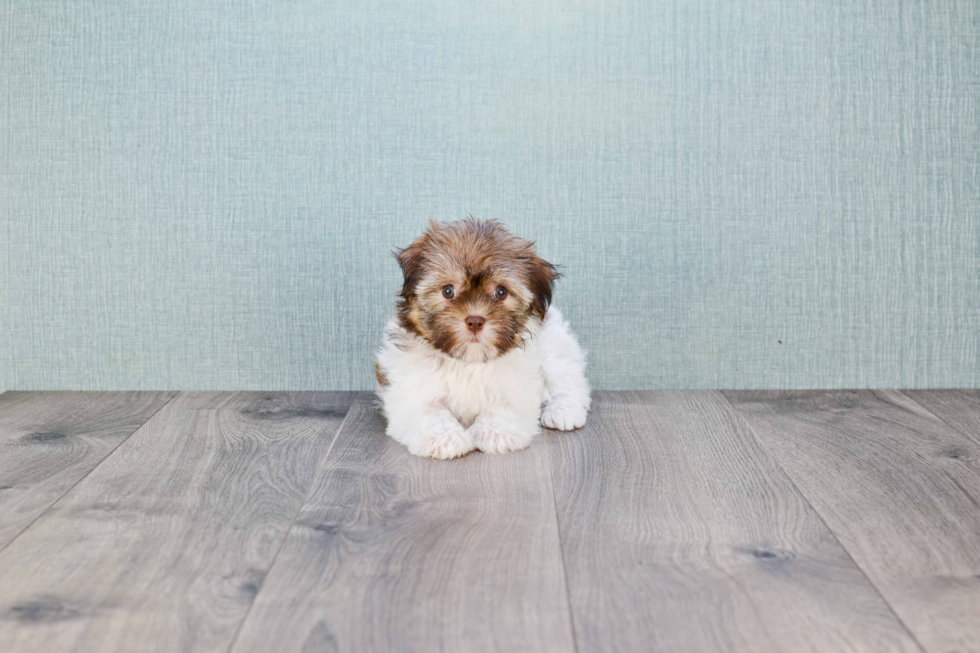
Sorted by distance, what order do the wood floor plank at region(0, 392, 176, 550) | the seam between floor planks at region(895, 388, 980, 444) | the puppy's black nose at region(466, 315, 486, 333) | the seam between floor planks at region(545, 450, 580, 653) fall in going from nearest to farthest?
the seam between floor planks at region(545, 450, 580, 653) → the wood floor plank at region(0, 392, 176, 550) → the puppy's black nose at region(466, 315, 486, 333) → the seam between floor planks at region(895, 388, 980, 444)

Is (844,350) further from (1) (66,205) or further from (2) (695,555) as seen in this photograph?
(1) (66,205)

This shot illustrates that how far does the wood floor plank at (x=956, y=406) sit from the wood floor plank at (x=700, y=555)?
643 millimetres

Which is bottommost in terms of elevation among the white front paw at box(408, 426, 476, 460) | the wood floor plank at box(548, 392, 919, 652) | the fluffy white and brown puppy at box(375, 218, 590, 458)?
the wood floor plank at box(548, 392, 919, 652)

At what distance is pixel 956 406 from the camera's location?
2.61 metres

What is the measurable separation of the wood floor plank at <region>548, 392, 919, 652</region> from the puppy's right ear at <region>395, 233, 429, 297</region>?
0.56 meters

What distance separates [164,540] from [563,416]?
112 cm

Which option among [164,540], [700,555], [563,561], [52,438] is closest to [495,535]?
[563,561]

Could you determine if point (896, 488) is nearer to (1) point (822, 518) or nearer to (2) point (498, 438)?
(1) point (822, 518)

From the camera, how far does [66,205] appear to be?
8.90 ft

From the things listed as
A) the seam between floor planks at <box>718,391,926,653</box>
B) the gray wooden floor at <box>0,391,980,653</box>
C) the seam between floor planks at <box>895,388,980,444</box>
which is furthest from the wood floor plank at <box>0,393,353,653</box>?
the seam between floor planks at <box>895,388,980,444</box>

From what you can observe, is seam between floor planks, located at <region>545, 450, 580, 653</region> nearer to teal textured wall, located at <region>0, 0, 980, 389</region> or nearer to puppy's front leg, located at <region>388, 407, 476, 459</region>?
puppy's front leg, located at <region>388, 407, 476, 459</region>

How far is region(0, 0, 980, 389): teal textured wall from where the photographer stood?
8.70 ft

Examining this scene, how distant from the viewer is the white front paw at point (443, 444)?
2.08 metres

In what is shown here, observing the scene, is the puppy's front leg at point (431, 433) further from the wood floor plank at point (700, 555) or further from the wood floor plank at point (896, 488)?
the wood floor plank at point (896, 488)
